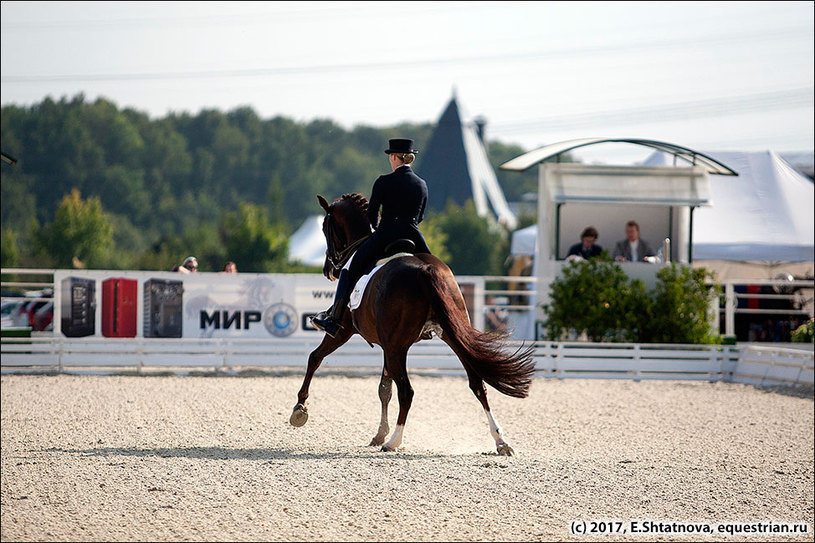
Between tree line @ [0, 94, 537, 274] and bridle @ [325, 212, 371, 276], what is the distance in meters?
30.6

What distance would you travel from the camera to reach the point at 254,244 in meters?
63.8

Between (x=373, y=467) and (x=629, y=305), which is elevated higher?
(x=629, y=305)

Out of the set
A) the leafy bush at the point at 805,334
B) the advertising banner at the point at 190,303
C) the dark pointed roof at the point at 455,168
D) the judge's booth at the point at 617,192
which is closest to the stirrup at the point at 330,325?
the advertising banner at the point at 190,303

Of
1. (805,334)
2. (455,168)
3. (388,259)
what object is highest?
(455,168)

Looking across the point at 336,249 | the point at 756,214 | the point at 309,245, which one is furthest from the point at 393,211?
the point at 309,245

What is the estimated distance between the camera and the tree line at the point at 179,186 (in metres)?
62.0

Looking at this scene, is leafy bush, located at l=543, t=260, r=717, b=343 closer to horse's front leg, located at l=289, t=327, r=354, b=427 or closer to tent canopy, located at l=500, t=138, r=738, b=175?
tent canopy, located at l=500, t=138, r=738, b=175

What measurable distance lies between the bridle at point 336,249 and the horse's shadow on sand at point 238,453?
2053 millimetres

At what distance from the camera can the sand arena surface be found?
6488mm

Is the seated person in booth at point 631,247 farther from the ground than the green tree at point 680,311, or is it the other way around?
the seated person in booth at point 631,247

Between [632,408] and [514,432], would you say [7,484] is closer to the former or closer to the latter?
[514,432]

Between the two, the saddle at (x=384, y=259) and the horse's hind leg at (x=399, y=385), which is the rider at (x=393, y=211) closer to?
the saddle at (x=384, y=259)

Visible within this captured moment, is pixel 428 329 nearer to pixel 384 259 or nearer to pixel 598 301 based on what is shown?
pixel 384 259

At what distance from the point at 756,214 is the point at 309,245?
1398 inches
